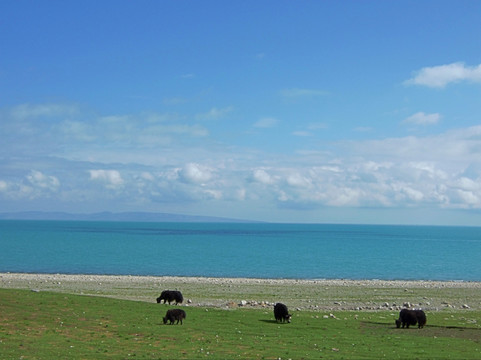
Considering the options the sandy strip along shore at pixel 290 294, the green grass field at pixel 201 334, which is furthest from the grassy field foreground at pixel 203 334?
the sandy strip along shore at pixel 290 294

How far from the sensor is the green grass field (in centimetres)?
2369

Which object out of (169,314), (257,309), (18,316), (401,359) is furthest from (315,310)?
(18,316)

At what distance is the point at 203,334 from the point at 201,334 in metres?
0.11

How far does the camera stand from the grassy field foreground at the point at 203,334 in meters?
23.7

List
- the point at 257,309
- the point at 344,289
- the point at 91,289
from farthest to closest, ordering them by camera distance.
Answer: the point at 344,289 < the point at 91,289 < the point at 257,309

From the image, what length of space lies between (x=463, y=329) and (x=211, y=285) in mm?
36733

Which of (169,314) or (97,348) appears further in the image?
(169,314)

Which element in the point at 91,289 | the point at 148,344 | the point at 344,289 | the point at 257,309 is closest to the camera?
the point at 148,344

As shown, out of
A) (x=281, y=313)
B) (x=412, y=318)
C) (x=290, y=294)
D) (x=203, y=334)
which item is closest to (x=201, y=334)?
(x=203, y=334)

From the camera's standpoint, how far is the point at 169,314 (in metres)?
31.9

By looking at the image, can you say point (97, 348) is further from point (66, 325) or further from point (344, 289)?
point (344, 289)

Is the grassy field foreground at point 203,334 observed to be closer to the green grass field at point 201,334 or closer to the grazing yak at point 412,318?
the green grass field at point 201,334

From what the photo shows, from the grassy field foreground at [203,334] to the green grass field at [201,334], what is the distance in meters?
0.04

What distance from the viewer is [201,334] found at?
2903 cm
